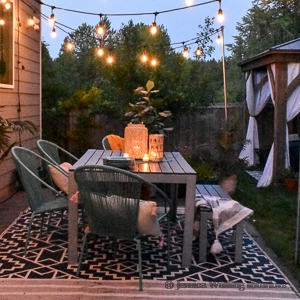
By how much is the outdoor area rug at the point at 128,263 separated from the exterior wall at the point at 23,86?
1.93 m

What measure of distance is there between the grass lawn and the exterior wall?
303cm

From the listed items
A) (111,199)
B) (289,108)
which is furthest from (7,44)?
(289,108)

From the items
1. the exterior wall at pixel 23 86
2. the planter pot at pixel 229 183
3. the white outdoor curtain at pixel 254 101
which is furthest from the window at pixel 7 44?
the white outdoor curtain at pixel 254 101

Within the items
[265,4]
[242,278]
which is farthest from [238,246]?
[265,4]

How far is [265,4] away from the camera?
1521 cm

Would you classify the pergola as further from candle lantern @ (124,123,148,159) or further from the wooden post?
candle lantern @ (124,123,148,159)

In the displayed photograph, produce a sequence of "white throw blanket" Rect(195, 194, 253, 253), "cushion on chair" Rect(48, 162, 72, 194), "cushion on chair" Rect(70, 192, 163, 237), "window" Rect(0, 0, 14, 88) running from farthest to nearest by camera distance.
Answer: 1. "window" Rect(0, 0, 14, 88)
2. "cushion on chair" Rect(48, 162, 72, 194)
3. "white throw blanket" Rect(195, 194, 253, 253)
4. "cushion on chair" Rect(70, 192, 163, 237)

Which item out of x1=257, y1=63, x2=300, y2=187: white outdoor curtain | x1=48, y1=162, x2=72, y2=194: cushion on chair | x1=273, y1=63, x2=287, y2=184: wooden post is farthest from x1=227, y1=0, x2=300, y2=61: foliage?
x1=48, y1=162, x2=72, y2=194: cushion on chair

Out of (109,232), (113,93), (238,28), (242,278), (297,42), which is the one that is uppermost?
(238,28)

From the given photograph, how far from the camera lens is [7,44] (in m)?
6.32

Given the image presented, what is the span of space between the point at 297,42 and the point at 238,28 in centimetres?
806

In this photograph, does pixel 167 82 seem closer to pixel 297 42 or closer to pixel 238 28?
pixel 297 42

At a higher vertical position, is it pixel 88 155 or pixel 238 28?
pixel 238 28

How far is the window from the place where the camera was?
6000 mm
